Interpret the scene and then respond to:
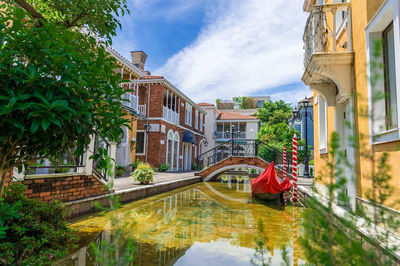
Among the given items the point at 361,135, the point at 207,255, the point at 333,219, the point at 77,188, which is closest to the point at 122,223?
the point at 333,219

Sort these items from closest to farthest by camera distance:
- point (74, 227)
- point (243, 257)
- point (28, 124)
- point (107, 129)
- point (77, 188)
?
point (28, 124) → point (107, 129) → point (243, 257) → point (74, 227) → point (77, 188)

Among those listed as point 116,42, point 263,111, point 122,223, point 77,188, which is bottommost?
point 77,188

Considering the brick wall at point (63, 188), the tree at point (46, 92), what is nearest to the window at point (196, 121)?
the brick wall at point (63, 188)

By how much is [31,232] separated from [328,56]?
6001mm

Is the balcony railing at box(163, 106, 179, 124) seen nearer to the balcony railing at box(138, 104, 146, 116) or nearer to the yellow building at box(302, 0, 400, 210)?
the balcony railing at box(138, 104, 146, 116)

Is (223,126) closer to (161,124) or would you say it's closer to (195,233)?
(161,124)

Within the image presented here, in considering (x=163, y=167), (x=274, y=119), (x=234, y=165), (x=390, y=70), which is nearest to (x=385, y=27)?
(x=390, y=70)

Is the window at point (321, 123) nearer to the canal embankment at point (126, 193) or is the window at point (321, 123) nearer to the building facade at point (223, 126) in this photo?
the canal embankment at point (126, 193)

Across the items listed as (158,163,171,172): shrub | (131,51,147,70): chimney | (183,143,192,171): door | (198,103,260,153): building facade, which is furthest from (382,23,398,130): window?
(198,103,260,153): building facade

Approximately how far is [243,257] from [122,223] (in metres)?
3.03

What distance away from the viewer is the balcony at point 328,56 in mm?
5441

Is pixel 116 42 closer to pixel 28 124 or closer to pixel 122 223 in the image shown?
pixel 28 124

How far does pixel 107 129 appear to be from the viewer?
111 inches

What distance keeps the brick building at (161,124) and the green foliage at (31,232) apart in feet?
43.9
